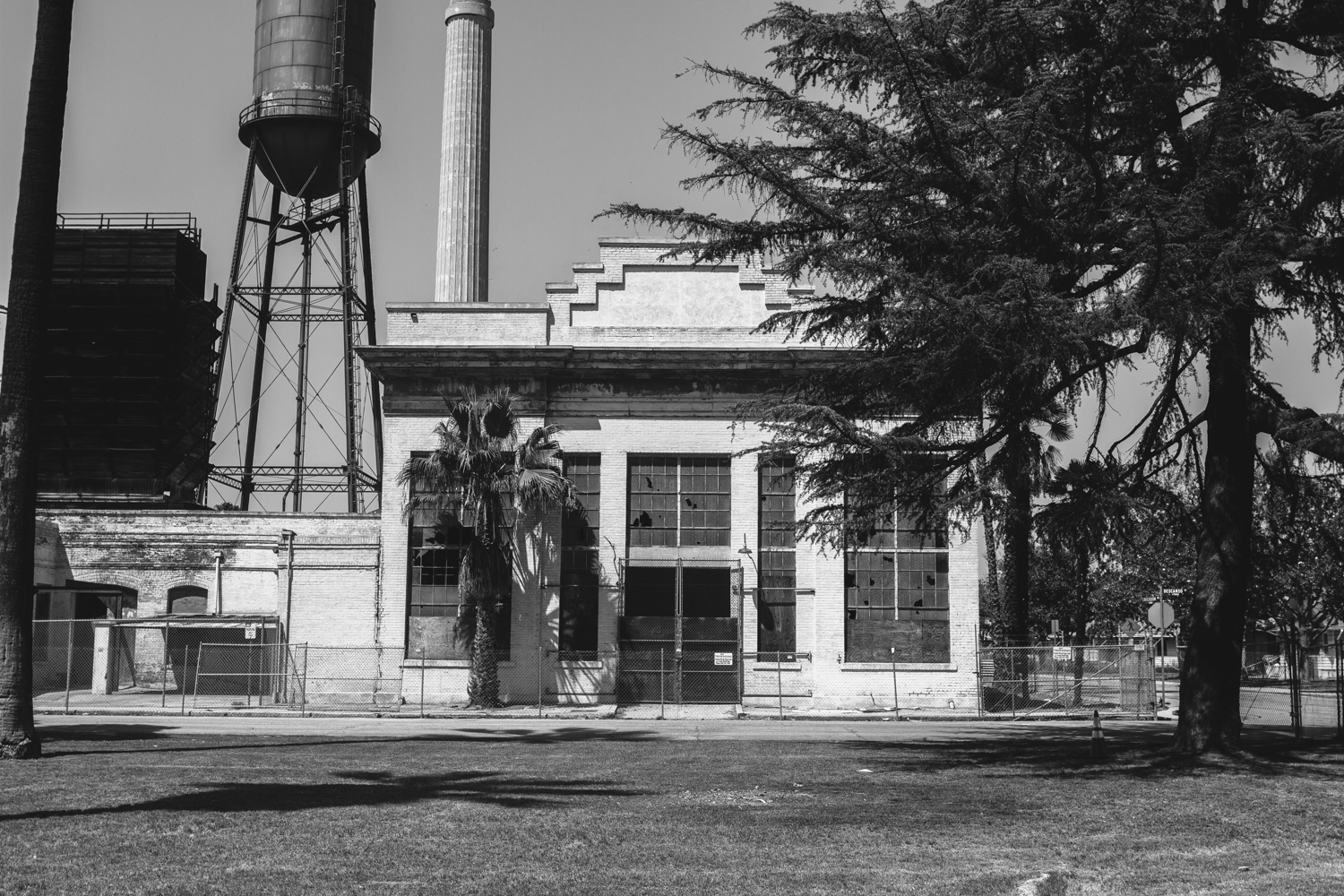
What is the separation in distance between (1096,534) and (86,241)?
42.8m

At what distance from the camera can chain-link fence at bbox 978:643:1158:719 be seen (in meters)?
33.8

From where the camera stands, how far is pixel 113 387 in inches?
1919

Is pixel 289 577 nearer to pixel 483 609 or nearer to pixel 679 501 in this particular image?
pixel 483 609

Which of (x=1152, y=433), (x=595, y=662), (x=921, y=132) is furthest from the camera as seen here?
(x=595, y=662)

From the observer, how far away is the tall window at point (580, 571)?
119 feet

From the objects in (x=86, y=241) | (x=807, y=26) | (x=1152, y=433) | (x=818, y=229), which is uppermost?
(x=86, y=241)

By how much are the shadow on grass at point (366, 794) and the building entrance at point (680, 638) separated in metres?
18.8

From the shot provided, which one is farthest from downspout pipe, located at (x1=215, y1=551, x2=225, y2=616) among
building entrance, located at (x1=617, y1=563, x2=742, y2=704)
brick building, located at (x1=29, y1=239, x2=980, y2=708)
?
building entrance, located at (x1=617, y1=563, x2=742, y2=704)

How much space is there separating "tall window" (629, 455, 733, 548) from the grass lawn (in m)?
16.9

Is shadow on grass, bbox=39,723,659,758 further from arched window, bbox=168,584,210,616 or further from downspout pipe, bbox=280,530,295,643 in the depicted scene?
arched window, bbox=168,584,210,616

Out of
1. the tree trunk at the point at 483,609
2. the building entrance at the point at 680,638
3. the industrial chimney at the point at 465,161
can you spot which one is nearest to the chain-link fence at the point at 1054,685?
the building entrance at the point at 680,638

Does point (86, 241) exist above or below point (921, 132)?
above

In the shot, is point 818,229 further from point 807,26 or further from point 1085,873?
point 1085,873

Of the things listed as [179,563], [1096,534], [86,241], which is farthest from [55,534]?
[1096,534]
